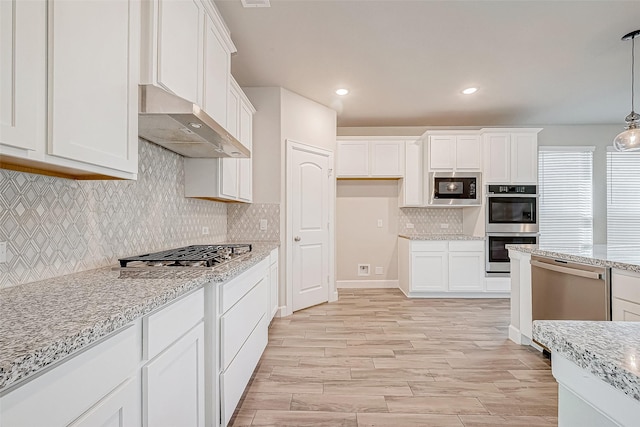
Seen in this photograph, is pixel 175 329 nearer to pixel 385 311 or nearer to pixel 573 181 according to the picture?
pixel 385 311

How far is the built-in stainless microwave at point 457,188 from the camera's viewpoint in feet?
15.3

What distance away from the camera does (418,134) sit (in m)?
5.43

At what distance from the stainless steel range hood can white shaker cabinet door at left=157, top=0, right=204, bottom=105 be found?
0.37 feet

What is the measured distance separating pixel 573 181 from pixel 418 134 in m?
2.65

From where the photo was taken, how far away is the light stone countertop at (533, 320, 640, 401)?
1.67 feet

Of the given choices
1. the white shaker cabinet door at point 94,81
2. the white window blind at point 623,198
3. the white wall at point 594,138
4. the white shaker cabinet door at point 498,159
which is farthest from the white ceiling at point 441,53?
the white shaker cabinet door at point 94,81

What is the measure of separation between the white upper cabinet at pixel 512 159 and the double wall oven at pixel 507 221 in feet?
0.41

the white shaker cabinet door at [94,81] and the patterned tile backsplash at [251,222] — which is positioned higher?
the white shaker cabinet door at [94,81]

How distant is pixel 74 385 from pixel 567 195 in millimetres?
6576

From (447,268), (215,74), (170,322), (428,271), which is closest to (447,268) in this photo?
(447,268)

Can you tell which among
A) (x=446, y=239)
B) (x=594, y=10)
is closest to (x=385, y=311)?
(x=446, y=239)

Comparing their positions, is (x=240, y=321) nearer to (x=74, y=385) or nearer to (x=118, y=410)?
(x=118, y=410)

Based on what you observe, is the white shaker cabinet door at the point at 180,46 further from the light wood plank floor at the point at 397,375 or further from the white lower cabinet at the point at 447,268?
the white lower cabinet at the point at 447,268

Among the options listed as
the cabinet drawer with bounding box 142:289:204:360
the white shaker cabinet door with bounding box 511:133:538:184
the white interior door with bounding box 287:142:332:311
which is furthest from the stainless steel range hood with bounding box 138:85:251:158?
the white shaker cabinet door with bounding box 511:133:538:184
